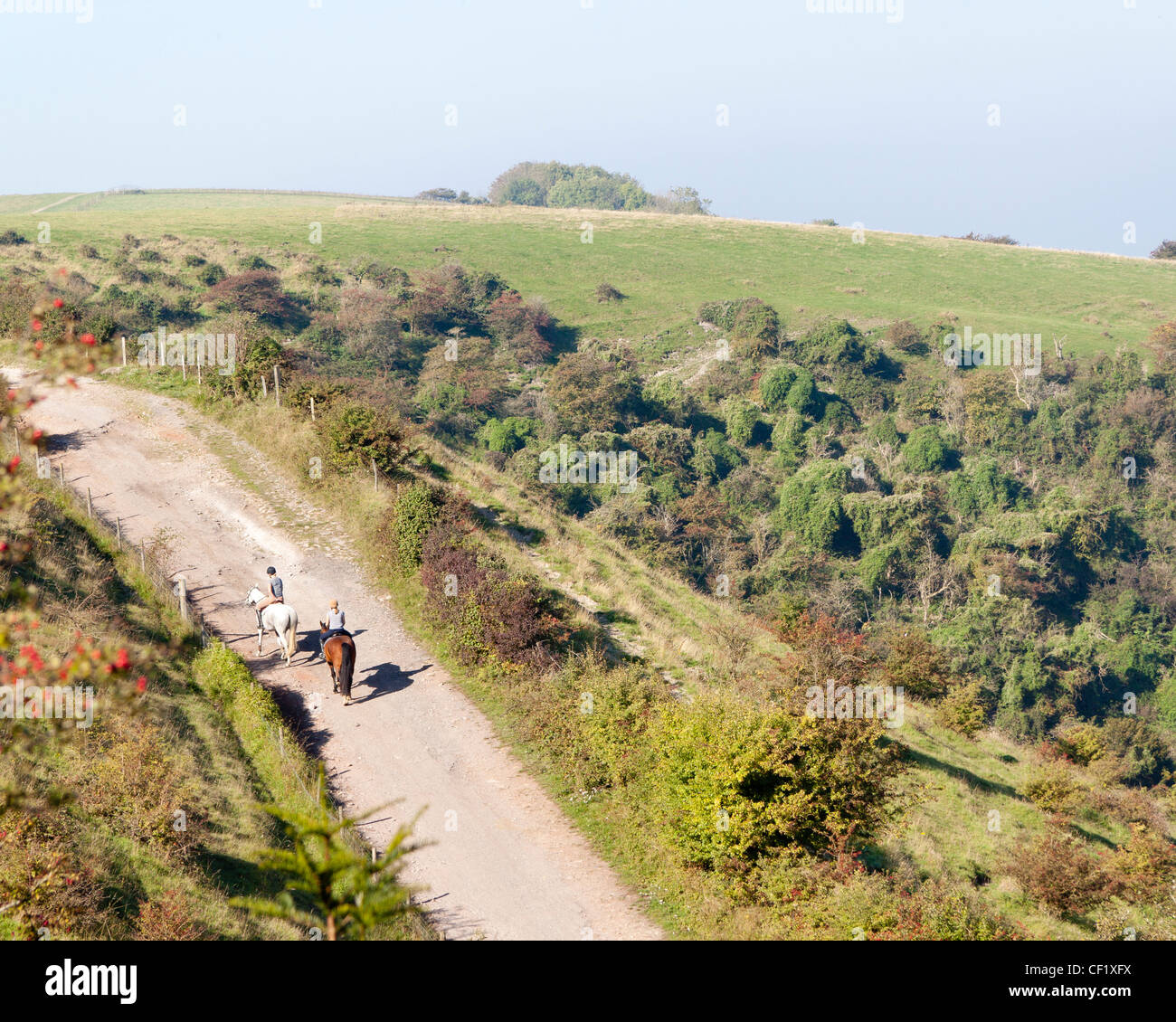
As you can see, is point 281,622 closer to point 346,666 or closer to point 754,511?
point 346,666

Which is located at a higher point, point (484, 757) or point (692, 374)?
point (692, 374)

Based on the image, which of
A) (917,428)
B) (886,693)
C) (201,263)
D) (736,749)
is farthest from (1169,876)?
(201,263)

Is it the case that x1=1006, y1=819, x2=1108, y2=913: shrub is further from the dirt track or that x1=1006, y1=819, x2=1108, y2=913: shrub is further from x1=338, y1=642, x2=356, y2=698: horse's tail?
x1=338, y1=642, x2=356, y2=698: horse's tail

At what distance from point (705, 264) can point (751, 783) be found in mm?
81124

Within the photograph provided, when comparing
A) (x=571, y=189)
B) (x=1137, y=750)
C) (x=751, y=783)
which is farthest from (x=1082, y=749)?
(x=571, y=189)

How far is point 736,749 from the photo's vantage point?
1418cm

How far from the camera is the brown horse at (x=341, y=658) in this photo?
17922 mm

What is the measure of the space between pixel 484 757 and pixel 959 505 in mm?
48997

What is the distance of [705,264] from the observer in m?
89.1

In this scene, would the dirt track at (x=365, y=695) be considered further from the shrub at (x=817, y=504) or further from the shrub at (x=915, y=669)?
the shrub at (x=817, y=504)

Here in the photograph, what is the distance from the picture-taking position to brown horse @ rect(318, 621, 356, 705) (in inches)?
706

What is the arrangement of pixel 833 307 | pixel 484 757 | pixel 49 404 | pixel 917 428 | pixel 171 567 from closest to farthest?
pixel 484 757
pixel 171 567
pixel 49 404
pixel 917 428
pixel 833 307

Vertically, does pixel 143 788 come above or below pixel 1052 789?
above

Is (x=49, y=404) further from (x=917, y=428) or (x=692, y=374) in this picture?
(x=917, y=428)
